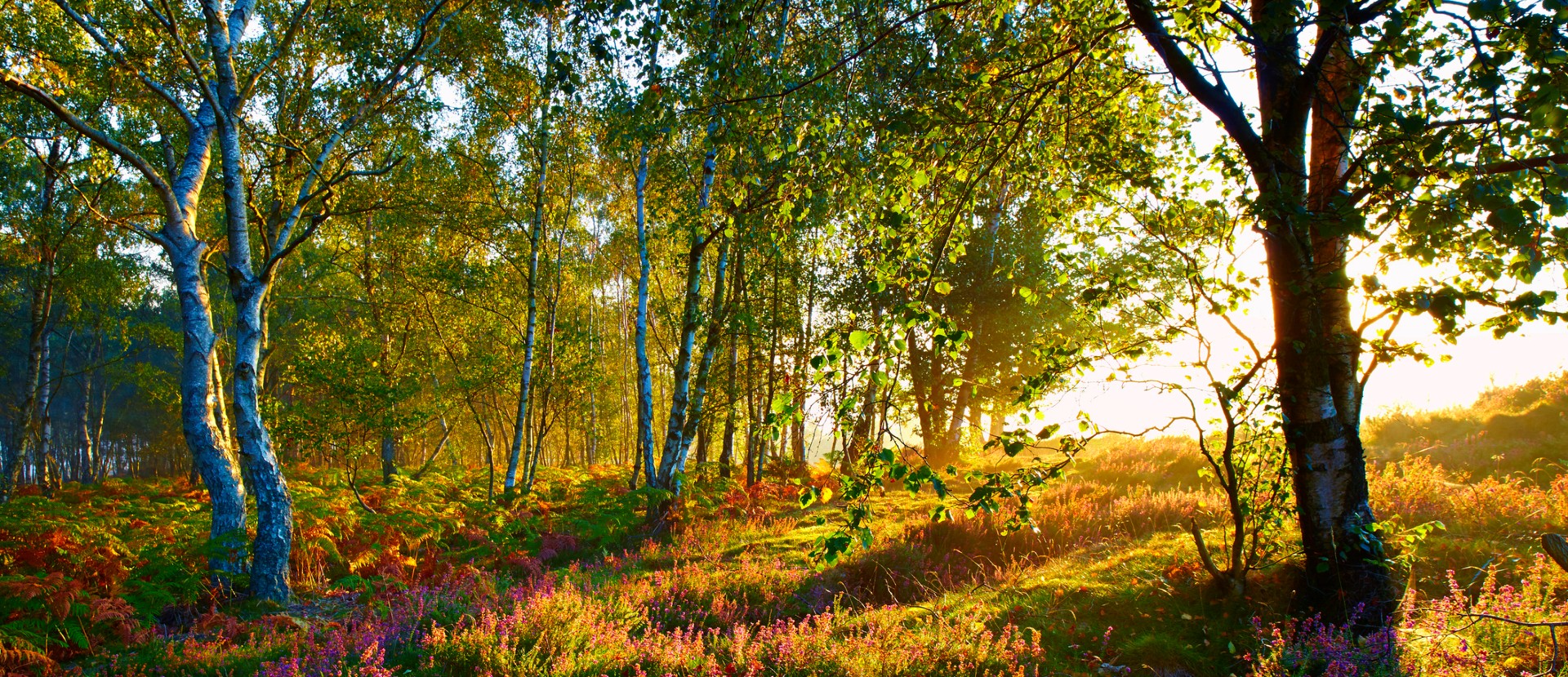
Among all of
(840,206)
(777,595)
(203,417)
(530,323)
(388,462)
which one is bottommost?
(777,595)

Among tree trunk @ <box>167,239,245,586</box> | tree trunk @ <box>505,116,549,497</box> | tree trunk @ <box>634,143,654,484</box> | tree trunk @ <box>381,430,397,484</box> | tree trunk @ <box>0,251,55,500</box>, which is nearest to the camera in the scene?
tree trunk @ <box>167,239,245,586</box>

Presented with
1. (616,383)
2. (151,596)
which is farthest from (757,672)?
(616,383)

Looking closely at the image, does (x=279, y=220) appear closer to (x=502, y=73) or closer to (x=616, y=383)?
(x=502, y=73)

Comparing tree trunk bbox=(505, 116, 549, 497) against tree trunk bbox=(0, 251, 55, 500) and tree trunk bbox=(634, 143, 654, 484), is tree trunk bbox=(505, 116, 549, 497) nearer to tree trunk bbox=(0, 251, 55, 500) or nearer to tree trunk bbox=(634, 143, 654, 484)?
tree trunk bbox=(634, 143, 654, 484)

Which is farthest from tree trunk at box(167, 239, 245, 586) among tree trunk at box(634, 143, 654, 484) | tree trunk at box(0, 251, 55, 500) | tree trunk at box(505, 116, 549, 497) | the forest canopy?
tree trunk at box(0, 251, 55, 500)

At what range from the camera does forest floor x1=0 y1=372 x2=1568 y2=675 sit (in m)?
4.59

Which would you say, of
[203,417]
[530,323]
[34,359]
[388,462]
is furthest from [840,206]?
[34,359]

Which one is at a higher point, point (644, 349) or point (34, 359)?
point (34, 359)

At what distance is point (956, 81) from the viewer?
12.2 ft

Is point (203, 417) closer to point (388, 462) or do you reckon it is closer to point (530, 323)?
point (530, 323)

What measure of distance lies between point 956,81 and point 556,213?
16.3 meters

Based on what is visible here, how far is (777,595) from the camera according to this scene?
7340 mm

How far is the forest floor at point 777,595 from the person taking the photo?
15.1 ft

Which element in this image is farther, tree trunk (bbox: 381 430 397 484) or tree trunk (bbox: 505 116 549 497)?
tree trunk (bbox: 381 430 397 484)
